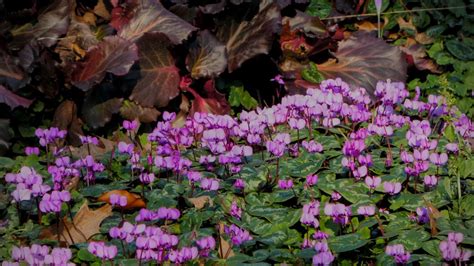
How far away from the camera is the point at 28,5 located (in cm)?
454

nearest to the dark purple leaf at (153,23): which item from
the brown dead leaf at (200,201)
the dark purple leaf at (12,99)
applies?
the dark purple leaf at (12,99)

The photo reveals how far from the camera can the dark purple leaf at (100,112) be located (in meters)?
4.36

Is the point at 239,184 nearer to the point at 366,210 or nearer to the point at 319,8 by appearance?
the point at 366,210

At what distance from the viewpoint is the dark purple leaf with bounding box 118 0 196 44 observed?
4.43m

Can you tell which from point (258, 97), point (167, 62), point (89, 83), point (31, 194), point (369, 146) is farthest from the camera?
point (258, 97)

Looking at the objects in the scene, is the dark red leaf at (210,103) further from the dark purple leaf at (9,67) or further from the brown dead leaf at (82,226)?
the brown dead leaf at (82,226)

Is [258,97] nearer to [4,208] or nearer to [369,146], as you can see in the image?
[369,146]

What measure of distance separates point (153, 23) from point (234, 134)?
4.08 ft

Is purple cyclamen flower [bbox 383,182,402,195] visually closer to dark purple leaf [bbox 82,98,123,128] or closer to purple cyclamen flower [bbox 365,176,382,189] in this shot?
purple cyclamen flower [bbox 365,176,382,189]

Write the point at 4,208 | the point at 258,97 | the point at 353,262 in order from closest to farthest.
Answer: the point at 353,262 → the point at 4,208 → the point at 258,97

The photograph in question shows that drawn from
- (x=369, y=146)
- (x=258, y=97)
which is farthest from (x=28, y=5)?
(x=369, y=146)

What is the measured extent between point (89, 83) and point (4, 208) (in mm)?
1197

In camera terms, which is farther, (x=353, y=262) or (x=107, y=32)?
Result: (x=107, y=32)

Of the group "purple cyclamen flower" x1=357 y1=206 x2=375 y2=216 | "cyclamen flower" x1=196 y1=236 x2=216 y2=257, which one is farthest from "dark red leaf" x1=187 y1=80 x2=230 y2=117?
"cyclamen flower" x1=196 y1=236 x2=216 y2=257
